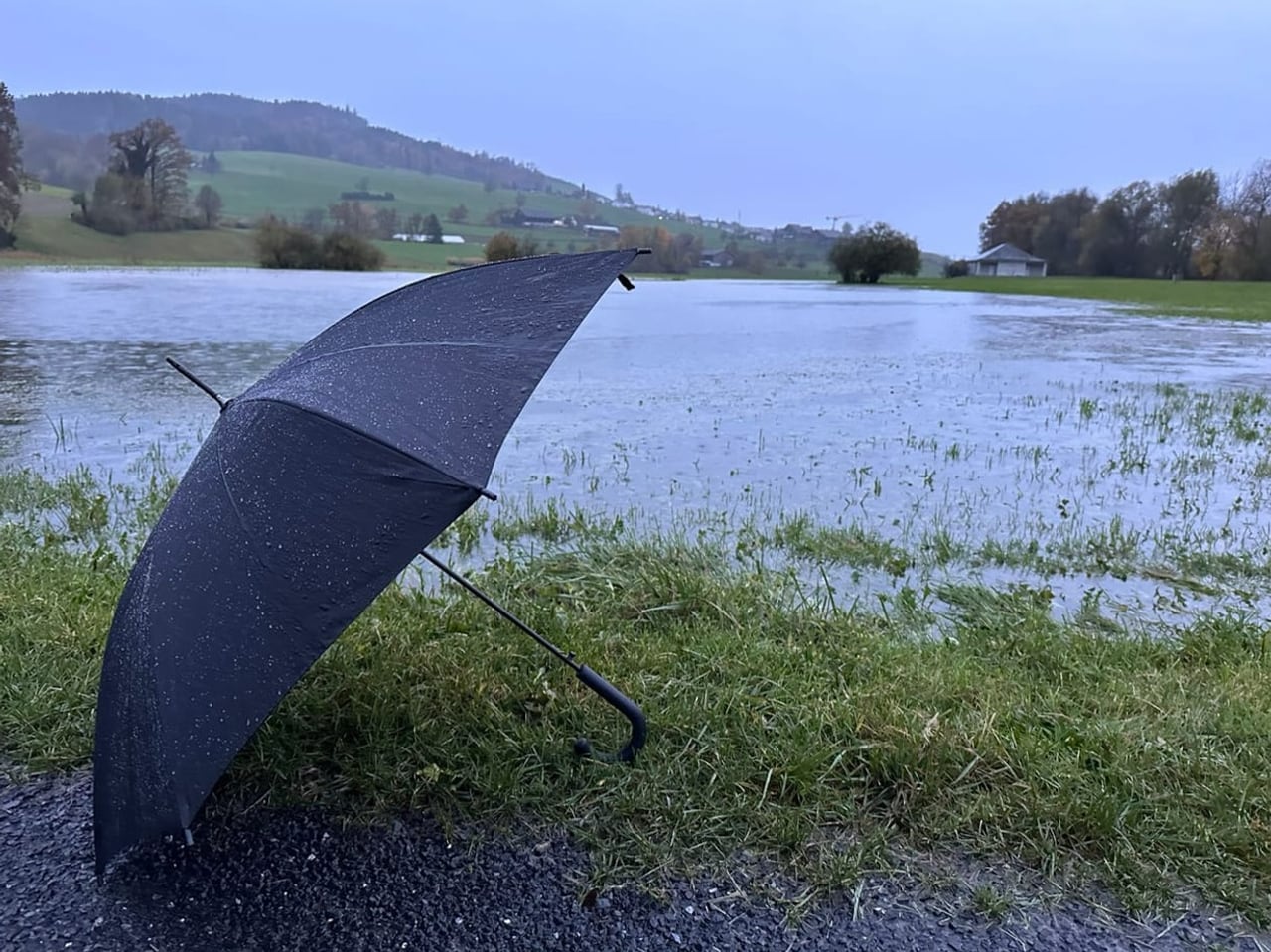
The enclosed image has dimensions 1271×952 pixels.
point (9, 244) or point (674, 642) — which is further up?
point (9, 244)

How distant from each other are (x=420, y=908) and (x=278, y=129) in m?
143

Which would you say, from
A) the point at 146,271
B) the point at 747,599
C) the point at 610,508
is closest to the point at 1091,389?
the point at 610,508

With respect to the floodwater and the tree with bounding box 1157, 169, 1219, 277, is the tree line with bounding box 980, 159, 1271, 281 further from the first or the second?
the floodwater

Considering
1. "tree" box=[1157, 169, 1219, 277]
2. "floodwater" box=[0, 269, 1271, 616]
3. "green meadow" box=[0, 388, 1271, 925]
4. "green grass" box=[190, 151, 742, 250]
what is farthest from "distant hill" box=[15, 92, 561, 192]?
"green meadow" box=[0, 388, 1271, 925]

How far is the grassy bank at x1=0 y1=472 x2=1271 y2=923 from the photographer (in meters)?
2.40

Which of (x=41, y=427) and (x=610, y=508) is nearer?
(x=610, y=508)

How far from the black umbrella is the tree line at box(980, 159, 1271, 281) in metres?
67.4

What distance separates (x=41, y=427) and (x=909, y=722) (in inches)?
354

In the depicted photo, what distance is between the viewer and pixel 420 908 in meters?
2.18

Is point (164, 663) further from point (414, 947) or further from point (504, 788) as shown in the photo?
point (504, 788)

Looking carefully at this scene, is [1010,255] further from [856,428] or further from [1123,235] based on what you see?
[856,428]

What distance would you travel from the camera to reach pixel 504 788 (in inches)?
102

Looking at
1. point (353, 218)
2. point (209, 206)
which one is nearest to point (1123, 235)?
point (353, 218)

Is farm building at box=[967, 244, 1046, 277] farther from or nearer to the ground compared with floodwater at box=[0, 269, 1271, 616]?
farther from the ground
